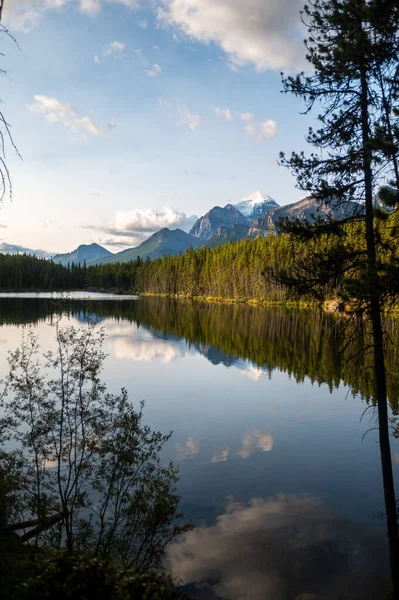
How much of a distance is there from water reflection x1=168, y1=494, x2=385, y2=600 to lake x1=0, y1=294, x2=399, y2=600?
0.11ft

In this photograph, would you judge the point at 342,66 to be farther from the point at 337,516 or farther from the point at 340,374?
the point at 340,374

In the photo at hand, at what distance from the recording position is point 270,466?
A: 18859mm

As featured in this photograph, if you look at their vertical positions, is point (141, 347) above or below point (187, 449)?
above

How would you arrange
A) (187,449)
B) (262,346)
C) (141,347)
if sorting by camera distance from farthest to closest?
(141,347) → (262,346) → (187,449)

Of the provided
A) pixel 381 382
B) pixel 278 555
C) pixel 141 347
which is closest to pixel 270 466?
pixel 278 555

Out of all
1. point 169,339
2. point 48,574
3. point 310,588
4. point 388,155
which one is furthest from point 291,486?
point 169,339

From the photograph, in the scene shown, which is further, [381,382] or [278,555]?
[278,555]

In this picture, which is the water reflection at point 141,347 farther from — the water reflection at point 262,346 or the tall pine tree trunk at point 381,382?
the tall pine tree trunk at point 381,382

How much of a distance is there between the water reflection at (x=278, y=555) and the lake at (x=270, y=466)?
0.03 metres

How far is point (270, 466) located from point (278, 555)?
6.46m

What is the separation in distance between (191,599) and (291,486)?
304 inches

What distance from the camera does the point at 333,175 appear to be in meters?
11.8

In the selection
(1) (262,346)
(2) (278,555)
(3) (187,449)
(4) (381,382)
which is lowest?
(2) (278,555)

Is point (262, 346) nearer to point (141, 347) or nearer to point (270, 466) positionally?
point (141, 347)
